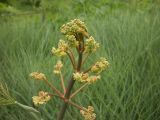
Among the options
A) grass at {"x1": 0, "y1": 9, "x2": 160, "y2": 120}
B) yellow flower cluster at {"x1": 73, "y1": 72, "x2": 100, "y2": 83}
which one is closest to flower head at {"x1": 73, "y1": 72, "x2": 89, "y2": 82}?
yellow flower cluster at {"x1": 73, "y1": 72, "x2": 100, "y2": 83}

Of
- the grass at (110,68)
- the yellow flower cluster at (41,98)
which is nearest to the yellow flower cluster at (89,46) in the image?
the yellow flower cluster at (41,98)

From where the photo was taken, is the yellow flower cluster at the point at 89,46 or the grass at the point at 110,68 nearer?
the yellow flower cluster at the point at 89,46

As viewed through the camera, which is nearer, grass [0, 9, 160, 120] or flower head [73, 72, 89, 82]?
flower head [73, 72, 89, 82]

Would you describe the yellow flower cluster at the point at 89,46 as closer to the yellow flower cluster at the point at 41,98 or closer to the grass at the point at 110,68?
the yellow flower cluster at the point at 41,98

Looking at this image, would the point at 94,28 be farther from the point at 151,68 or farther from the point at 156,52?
the point at 151,68

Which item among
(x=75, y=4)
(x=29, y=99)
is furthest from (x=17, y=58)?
(x=75, y=4)

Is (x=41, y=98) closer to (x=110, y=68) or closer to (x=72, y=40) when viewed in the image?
(x=72, y=40)

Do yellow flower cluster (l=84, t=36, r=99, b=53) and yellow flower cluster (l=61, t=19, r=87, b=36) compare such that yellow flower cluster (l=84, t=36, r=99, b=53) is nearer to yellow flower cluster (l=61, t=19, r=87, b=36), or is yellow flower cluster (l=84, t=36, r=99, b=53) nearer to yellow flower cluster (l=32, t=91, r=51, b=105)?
yellow flower cluster (l=61, t=19, r=87, b=36)

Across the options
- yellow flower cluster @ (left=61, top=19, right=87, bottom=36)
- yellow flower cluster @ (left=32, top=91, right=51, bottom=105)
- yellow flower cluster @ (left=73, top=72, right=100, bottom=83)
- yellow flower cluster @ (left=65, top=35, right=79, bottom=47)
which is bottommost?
yellow flower cluster @ (left=32, top=91, right=51, bottom=105)
